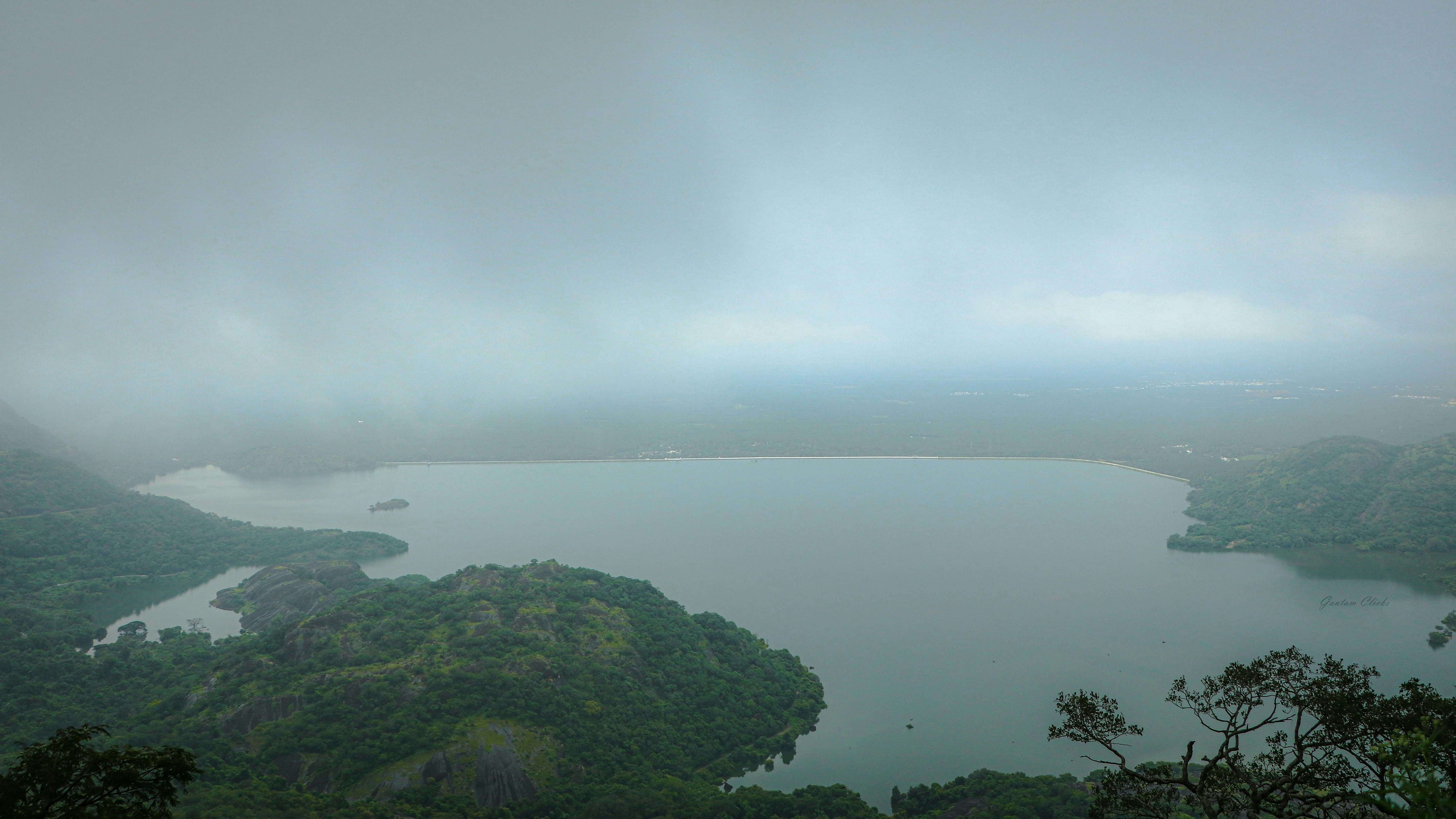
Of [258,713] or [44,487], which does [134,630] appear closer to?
[44,487]

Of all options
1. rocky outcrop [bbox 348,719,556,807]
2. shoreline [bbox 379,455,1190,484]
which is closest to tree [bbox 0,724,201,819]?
rocky outcrop [bbox 348,719,556,807]

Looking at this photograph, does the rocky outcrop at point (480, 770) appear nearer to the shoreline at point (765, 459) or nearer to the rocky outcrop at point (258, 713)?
the rocky outcrop at point (258, 713)

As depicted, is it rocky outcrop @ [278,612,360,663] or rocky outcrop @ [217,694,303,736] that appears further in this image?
rocky outcrop @ [278,612,360,663]

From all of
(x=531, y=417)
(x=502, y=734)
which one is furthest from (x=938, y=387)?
(x=502, y=734)

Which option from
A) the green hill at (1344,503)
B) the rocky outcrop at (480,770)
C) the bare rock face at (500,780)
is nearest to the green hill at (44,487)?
→ the rocky outcrop at (480,770)

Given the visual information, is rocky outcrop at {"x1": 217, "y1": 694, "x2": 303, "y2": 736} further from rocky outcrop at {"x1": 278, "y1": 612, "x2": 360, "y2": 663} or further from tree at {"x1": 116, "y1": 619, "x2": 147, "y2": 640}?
tree at {"x1": 116, "y1": 619, "x2": 147, "y2": 640}

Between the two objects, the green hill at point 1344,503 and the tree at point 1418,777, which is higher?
the tree at point 1418,777
